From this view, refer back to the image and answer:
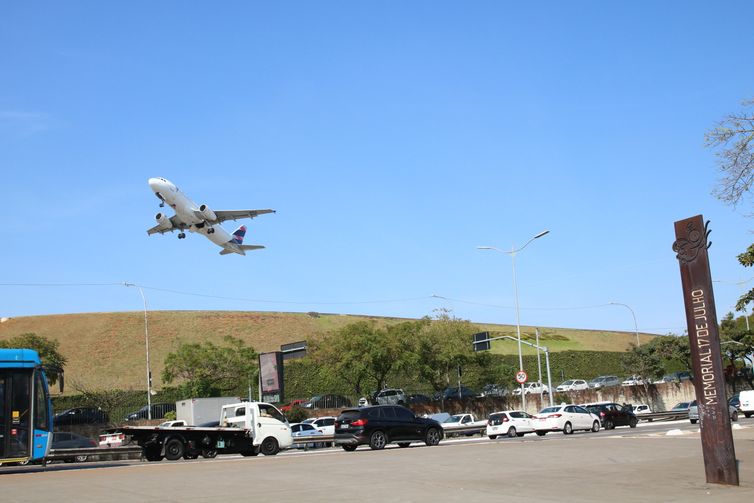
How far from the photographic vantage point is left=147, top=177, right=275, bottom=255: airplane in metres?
47.3

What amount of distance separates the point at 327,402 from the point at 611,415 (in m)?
27.4

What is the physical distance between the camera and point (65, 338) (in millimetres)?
94438

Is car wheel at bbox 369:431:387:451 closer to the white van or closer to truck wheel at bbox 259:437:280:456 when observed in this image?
truck wheel at bbox 259:437:280:456

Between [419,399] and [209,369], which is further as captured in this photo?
[419,399]

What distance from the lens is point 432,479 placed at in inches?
629

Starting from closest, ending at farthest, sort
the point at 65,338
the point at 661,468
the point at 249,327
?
the point at 661,468 → the point at 65,338 → the point at 249,327

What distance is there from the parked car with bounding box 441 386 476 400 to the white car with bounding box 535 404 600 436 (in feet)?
86.9

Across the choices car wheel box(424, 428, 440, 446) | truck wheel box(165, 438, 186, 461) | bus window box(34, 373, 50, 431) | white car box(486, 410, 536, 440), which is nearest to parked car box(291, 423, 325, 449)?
white car box(486, 410, 536, 440)

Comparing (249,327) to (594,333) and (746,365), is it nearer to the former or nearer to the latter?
(594,333)

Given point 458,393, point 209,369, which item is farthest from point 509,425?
point 209,369

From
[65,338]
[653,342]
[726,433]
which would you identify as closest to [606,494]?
[726,433]

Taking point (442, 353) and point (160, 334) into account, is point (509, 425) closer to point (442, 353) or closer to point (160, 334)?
point (442, 353)

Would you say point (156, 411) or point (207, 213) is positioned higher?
point (207, 213)

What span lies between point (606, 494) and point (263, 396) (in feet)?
119
